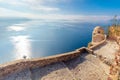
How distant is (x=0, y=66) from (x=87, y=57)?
23.0 feet

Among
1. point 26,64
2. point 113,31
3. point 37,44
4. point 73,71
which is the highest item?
point 26,64

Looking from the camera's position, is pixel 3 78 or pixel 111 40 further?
pixel 111 40

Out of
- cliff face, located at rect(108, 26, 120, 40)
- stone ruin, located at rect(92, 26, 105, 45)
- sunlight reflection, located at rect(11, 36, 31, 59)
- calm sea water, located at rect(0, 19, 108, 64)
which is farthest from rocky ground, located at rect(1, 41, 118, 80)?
sunlight reflection, located at rect(11, 36, 31, 59)

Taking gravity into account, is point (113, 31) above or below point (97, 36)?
above

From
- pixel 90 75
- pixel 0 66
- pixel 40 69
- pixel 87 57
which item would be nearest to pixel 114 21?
pixel 87 57

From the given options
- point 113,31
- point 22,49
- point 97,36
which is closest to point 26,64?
point 97,36

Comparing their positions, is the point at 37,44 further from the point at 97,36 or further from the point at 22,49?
the point at 97,36

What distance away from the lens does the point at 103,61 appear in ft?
40.1

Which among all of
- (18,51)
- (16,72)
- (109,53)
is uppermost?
(16,72)

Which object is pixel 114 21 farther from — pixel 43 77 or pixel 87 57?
pixel 43 77

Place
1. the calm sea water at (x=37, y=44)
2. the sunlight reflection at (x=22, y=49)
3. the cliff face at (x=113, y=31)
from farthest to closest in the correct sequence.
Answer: the calm sea water at (x=37, y=44), the sunlight reflection at (x=22, y=49), the cliff face at (x=113, y=31)

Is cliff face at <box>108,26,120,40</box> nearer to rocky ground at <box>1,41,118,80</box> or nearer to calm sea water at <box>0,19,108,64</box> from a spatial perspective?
calm sea water at <box>0,19,108,64</box>

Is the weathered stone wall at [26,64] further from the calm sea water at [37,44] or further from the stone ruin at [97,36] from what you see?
the calm sea water at [37,44]

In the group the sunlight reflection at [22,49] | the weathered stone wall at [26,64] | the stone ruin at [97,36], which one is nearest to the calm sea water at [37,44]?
the sunlight reflection at [22,49]
